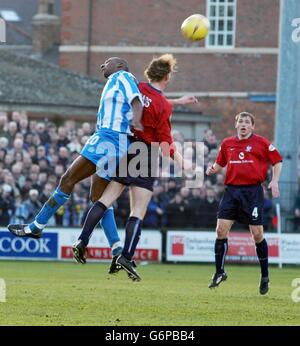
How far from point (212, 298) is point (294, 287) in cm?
328

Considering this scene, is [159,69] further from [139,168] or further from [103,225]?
[103,225]

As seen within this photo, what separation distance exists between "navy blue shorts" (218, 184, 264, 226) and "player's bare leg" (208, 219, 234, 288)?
0.09 meters

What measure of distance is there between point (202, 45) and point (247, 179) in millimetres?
30078

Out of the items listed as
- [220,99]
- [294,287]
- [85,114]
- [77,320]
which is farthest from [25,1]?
[77,320]

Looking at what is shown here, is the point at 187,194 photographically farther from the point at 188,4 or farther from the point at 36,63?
the point at 188,4

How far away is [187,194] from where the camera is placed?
2681cm

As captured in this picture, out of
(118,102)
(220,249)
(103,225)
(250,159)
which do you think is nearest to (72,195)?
(220,249)

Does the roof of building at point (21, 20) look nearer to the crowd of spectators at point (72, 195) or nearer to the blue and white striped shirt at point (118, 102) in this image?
the crowd of spectators at point (72, 195)

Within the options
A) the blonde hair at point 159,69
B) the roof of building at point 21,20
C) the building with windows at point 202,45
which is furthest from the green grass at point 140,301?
the roof of building at point 21,20

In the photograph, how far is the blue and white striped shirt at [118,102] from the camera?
47.8ft

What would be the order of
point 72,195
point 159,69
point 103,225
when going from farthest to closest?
point 72,195 → point 103,225 → point 159,69

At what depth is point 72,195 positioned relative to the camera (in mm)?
26688

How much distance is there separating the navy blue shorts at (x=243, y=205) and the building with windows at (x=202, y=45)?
27584mm

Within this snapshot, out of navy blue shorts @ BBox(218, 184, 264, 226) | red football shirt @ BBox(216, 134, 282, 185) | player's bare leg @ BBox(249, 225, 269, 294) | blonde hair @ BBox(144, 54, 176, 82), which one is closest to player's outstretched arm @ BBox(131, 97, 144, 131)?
blonde hair @ BBox(144, 54, 176, 82)
